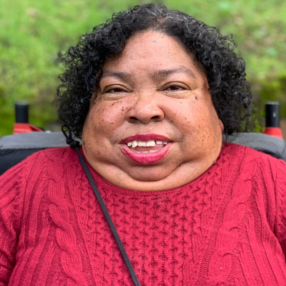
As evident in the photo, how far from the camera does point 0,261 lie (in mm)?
1725

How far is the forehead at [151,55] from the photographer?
1.71 metres

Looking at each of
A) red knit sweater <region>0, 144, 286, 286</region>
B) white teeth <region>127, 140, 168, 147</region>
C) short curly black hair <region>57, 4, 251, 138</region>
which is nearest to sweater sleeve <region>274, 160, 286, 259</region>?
red knit sweater <region>0, 144, 286, 286</region>

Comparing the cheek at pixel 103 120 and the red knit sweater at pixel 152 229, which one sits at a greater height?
the cheek at pixel 103 120

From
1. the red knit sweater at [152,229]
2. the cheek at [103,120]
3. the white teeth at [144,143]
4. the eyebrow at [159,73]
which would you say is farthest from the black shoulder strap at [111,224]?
the eyebrow at [159,73]

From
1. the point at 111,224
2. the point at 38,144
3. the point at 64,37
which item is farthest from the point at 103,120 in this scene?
the point at 64,37

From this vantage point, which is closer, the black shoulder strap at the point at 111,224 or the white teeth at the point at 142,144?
the black shoulder strap at the point at 111,224

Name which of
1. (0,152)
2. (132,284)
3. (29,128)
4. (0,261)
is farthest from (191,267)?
(29,128)

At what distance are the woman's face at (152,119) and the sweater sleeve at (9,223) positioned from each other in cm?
38

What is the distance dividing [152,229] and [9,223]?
24.1 inches

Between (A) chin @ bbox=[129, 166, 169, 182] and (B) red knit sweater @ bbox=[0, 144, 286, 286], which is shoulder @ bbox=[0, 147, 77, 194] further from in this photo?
(A) chin @ bbox=[129, 166, 169, 182]

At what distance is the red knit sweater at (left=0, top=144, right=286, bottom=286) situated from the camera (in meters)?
1.58

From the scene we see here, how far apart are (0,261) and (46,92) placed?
2283 mm

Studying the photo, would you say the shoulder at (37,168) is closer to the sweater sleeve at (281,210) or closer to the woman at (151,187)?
the woman at (151,187)

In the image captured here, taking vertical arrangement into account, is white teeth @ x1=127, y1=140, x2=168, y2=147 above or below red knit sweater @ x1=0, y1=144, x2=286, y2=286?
above
